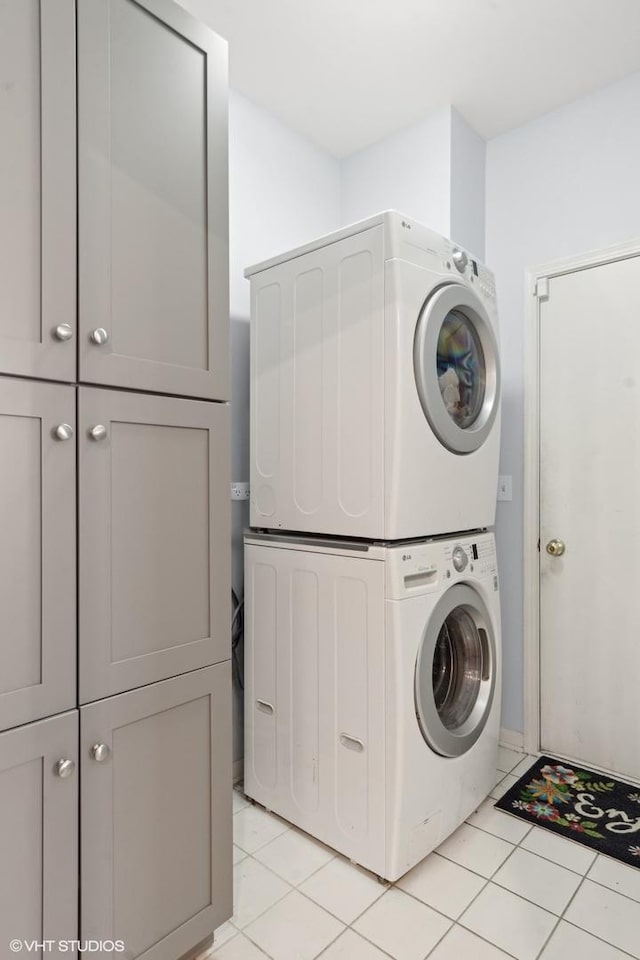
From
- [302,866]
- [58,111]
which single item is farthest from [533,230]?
[302,866]

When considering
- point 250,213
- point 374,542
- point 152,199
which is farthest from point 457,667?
point 250,213

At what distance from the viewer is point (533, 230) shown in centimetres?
248

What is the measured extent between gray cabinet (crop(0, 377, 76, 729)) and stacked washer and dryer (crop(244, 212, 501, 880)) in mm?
843

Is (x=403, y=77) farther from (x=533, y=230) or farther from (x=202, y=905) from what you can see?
(x=202, y=905)

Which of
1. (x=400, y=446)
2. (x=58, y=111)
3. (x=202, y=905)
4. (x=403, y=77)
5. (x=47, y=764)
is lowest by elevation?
(x=202, y=905)

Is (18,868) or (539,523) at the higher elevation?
(539,523)

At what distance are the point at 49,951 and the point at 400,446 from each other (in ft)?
4.47

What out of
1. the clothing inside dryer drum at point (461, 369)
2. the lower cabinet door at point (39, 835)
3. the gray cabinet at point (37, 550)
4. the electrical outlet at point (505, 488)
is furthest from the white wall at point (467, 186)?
the lower cabinet door at point (39, 835)

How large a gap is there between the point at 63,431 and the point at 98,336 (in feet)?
0.69

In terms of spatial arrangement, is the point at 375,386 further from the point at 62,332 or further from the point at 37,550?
the point at 37,550

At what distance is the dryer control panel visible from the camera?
1.61 m

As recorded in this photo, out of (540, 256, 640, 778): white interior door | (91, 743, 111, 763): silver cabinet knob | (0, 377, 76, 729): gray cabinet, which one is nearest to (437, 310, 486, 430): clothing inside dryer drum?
(540, 256, 640, 778): white interior door

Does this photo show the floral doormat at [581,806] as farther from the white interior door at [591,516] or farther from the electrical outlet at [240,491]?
the electrical outlet at [240,491]

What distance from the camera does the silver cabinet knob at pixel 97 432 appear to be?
115cm
